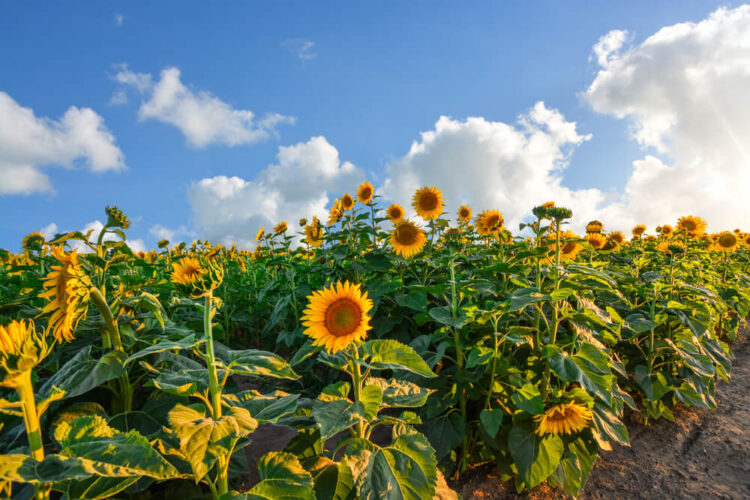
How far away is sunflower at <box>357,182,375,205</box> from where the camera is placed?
186 inches

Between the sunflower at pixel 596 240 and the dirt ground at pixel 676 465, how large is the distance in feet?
6.18

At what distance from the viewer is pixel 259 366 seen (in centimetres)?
132

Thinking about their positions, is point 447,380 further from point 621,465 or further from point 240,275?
point 240,275

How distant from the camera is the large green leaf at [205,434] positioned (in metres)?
1.04

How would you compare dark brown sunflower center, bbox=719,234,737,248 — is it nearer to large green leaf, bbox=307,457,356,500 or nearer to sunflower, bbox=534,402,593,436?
sunflower, bbox=534,402,593,436

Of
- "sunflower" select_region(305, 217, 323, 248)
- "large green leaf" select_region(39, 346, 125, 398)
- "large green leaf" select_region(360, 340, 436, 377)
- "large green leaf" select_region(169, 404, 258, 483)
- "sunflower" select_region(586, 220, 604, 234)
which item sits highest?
"sunflower" select_region(305, 217, 323, 248)

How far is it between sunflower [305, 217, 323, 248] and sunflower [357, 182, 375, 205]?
62cm

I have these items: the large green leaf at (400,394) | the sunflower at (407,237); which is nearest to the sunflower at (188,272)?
the large green leaf at (400,394)

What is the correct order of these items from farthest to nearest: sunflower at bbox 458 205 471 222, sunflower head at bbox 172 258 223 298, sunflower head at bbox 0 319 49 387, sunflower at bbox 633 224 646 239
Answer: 1. sunflower at bbox 633 224 646 239
2. sunflower at bbox 458 205 471 222
3. sunflower head at bbox 172 258 223 298
4. sunflower head at bbox 0 319 49 387

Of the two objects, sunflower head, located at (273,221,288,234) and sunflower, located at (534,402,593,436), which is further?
sunflower head, located at (273,221,288,234)

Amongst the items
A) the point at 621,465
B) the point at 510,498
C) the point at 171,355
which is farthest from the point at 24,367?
the point at 621,465

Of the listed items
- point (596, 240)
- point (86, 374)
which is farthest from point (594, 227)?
point (86, 374)

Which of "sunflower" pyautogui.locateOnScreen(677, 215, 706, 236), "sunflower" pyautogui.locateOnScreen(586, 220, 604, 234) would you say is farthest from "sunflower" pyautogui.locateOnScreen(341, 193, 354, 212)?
"sunflower" pyautogui.locateOnScreen(677, 215, 706, 236)

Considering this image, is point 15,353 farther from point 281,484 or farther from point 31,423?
point 281,484
